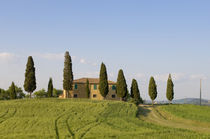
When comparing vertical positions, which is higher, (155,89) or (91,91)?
(155,89)

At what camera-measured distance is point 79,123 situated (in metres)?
35.5

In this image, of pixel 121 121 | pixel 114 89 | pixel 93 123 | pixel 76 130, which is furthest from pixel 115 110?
pixel 114 89

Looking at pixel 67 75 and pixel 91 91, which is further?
pixel 91 91

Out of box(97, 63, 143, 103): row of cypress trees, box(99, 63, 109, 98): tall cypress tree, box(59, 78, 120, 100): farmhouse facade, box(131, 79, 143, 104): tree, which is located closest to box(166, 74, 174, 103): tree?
box(131, 79, 143, 104): tree

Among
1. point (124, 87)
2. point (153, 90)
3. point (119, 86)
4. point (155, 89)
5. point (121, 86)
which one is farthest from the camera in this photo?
point (155, 89)

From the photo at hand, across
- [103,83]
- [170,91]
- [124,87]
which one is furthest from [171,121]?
[103,83]

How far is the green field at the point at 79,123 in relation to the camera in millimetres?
29016

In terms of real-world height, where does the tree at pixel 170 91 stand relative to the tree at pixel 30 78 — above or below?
below

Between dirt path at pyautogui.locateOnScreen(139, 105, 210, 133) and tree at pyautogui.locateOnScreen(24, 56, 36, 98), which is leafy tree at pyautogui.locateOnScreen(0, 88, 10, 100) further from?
dirt path at pyautogui.locateOnScreen(139, 105, 210, 133)

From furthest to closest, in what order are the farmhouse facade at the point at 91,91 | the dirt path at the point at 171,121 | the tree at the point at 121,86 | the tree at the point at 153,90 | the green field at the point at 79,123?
the farmhouse facade at the point at 91,91, the tree at the point at 153,90, the tree at the point at 121,86, the dirt path at the point at 171,121, the green field at the point at 79,123

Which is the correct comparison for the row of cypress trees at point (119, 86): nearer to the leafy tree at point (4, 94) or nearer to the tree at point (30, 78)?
the tree at point (30, 78)

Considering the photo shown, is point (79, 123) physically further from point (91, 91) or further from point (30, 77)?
point (91, 91)

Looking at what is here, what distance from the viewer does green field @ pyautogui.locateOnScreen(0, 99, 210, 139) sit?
29016 millimetres

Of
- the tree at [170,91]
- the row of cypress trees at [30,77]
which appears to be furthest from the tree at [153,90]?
the row of cypress trees at [30,77]
